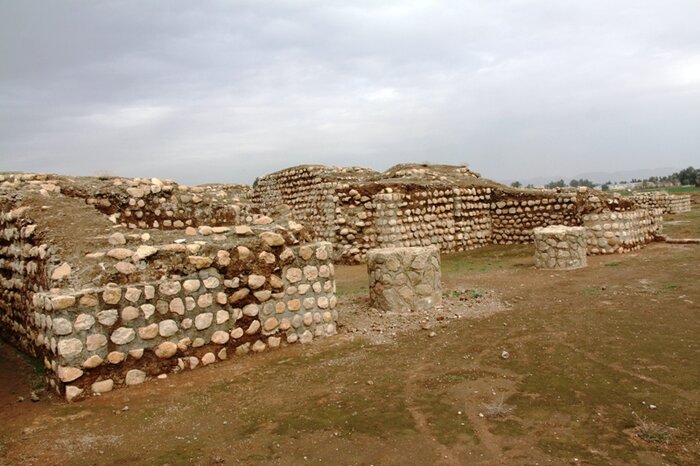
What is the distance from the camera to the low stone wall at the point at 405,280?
8.06 m

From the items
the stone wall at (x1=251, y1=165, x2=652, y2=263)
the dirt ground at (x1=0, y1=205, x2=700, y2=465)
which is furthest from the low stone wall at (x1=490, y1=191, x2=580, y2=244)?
the dirt ground at (x1=0, y1=205, x2=700, y2=465)

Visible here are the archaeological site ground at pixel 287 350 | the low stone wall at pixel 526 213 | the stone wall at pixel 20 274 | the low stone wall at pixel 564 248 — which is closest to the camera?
the archaeological site ground at pixel 287 350

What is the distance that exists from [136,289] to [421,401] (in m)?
3.13

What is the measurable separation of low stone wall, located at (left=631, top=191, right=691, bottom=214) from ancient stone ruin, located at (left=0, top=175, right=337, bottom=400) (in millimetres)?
26705

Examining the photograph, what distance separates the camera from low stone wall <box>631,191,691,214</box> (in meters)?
27.7

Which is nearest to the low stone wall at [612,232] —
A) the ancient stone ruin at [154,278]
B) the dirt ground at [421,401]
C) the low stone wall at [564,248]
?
the low stone wall at [564,248]

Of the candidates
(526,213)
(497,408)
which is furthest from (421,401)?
(526,213)

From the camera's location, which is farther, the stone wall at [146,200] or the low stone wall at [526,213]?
the low stone wall at [526,213]

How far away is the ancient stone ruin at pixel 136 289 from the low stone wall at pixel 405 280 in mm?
1376

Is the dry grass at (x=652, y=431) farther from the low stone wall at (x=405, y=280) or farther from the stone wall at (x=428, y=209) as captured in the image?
the stone wall at (x=428, y=209)

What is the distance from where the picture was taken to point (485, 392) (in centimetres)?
464

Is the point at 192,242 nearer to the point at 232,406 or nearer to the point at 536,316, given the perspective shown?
the point at 232,406

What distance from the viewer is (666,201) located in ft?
95.1

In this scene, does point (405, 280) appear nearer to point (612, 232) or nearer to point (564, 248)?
point (564, 248)
